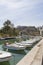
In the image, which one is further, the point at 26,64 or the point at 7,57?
the point at 7,57

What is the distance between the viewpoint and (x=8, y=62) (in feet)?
49.5

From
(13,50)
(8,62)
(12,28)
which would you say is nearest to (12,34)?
(12,28)

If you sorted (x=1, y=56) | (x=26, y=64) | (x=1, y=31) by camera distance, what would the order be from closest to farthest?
(x=26, y=64), (x=1, y=56), (x=1, y=31)

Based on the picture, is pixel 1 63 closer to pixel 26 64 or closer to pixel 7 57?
pixel 7 57

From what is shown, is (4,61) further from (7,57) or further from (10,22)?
(10,22)

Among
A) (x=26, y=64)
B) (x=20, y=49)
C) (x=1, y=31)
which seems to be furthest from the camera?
(x=1, y=31)

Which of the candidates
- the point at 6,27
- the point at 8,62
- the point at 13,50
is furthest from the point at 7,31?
the point at 8,62

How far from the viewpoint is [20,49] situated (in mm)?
23938

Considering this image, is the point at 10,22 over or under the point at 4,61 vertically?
over

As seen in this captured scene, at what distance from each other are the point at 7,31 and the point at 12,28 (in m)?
4.89

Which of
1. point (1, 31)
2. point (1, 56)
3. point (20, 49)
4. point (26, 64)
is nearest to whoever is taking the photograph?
point (26, 64)

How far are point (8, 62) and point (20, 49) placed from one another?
890 centimetres

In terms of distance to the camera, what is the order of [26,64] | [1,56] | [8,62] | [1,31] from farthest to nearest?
[1,31]
[8,62]
[1,56]
[26,64]

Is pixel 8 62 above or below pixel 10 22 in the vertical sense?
below
